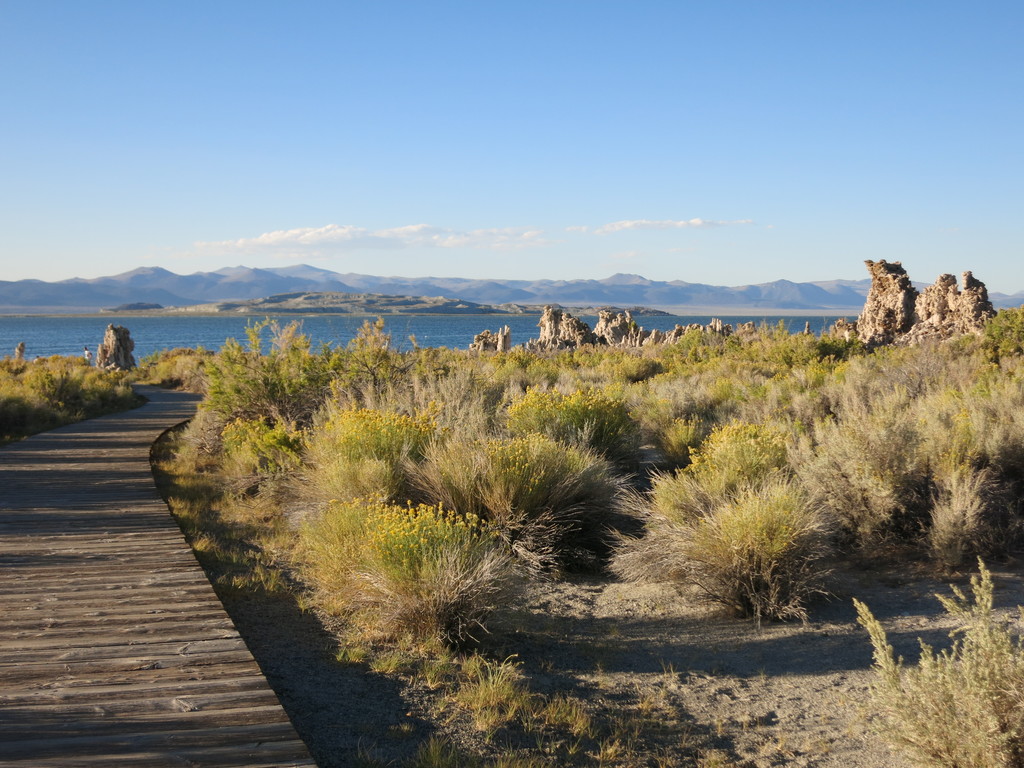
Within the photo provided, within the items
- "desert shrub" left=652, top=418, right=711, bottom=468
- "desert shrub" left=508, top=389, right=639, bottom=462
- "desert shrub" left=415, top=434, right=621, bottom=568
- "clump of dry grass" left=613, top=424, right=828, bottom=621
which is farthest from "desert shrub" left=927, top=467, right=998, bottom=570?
"desert shrub" left=508, top=389, right=639, bottom=462

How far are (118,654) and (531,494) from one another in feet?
13.3

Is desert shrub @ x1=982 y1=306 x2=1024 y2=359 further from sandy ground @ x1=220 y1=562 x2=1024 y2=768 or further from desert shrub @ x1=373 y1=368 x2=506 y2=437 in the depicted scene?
sandy ground @ x1=220 y1=562 x2=1024 y2=768

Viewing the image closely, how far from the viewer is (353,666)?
5.29 meters

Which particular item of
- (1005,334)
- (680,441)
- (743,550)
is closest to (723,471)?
(743,550)

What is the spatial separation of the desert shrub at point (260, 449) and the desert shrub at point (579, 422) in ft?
9.84

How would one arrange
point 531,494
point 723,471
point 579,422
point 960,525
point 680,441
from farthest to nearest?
point 680,441
point 579,422
point 723,471
point 531,494
point 960,525

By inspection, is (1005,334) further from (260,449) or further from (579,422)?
(260,449)

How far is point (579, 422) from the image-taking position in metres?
10.6

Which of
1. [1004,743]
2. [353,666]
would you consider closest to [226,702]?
[353,666]

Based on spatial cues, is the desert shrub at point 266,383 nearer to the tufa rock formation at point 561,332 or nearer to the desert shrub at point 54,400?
the desert shrub at point 54,400

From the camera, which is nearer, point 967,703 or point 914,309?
point 967,703

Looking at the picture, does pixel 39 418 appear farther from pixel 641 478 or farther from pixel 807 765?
pixel 807 765

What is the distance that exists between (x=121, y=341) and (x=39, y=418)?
17.9 m

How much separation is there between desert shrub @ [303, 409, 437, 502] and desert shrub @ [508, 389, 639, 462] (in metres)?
1.52
